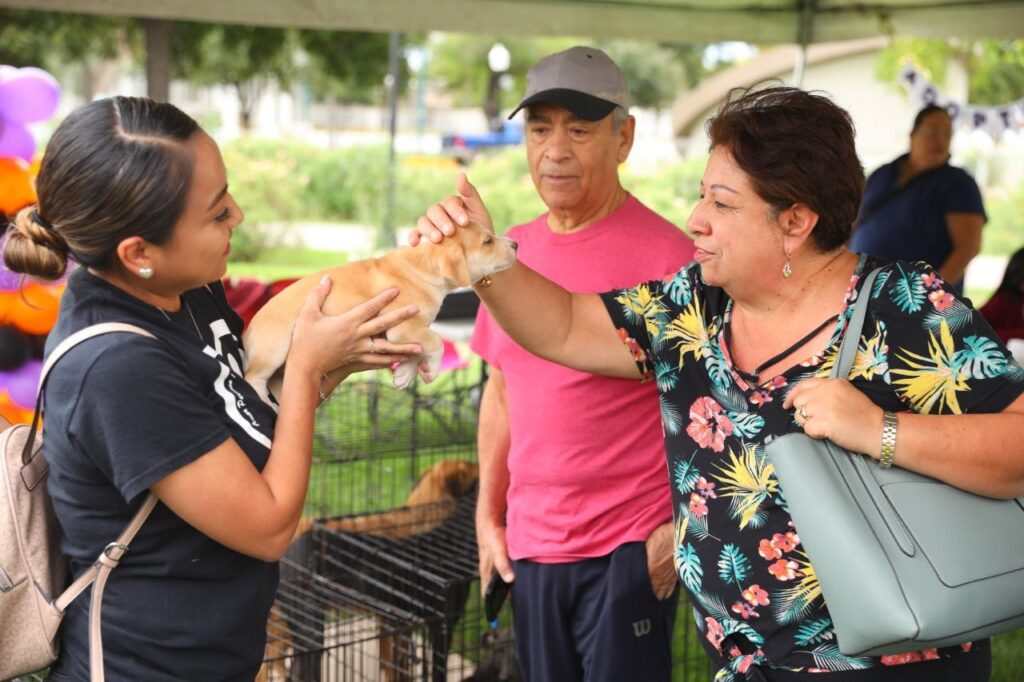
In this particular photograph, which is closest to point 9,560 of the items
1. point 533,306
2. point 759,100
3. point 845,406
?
point 533,306

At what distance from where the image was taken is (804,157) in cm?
208

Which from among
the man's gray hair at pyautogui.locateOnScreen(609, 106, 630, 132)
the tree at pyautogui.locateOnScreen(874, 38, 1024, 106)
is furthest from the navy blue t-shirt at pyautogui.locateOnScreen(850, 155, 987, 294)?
the tree at pyautogui.locateOnScreen(874, 38, 1024, 106)

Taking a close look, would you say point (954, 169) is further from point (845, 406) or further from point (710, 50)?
point (710, 50)

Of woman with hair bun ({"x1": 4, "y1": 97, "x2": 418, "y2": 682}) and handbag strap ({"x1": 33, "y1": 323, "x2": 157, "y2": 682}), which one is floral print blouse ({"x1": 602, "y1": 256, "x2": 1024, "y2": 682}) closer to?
woman with hair bun ({"x1": 4, "y1": 97, "x2": 418, "y2": 682})

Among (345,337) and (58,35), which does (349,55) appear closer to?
(58,35)

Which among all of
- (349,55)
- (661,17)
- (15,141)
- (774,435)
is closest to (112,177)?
(774,435)

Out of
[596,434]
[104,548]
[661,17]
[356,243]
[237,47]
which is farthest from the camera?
[356,243]

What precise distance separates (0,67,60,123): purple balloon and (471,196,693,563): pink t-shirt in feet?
6.69

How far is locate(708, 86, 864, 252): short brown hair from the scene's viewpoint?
6.80 feet

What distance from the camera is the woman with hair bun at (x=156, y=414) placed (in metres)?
1.54

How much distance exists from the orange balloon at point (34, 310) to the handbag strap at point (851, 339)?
8.25 ft

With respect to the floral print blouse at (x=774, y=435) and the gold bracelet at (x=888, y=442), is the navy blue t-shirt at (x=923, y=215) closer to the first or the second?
the floral print blouse at (x=774, y=435)

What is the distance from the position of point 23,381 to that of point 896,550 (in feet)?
9.31

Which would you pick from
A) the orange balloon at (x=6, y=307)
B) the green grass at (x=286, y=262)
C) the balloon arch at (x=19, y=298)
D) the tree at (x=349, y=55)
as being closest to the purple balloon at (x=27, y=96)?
the balloon arch at (x=19, y=298)
